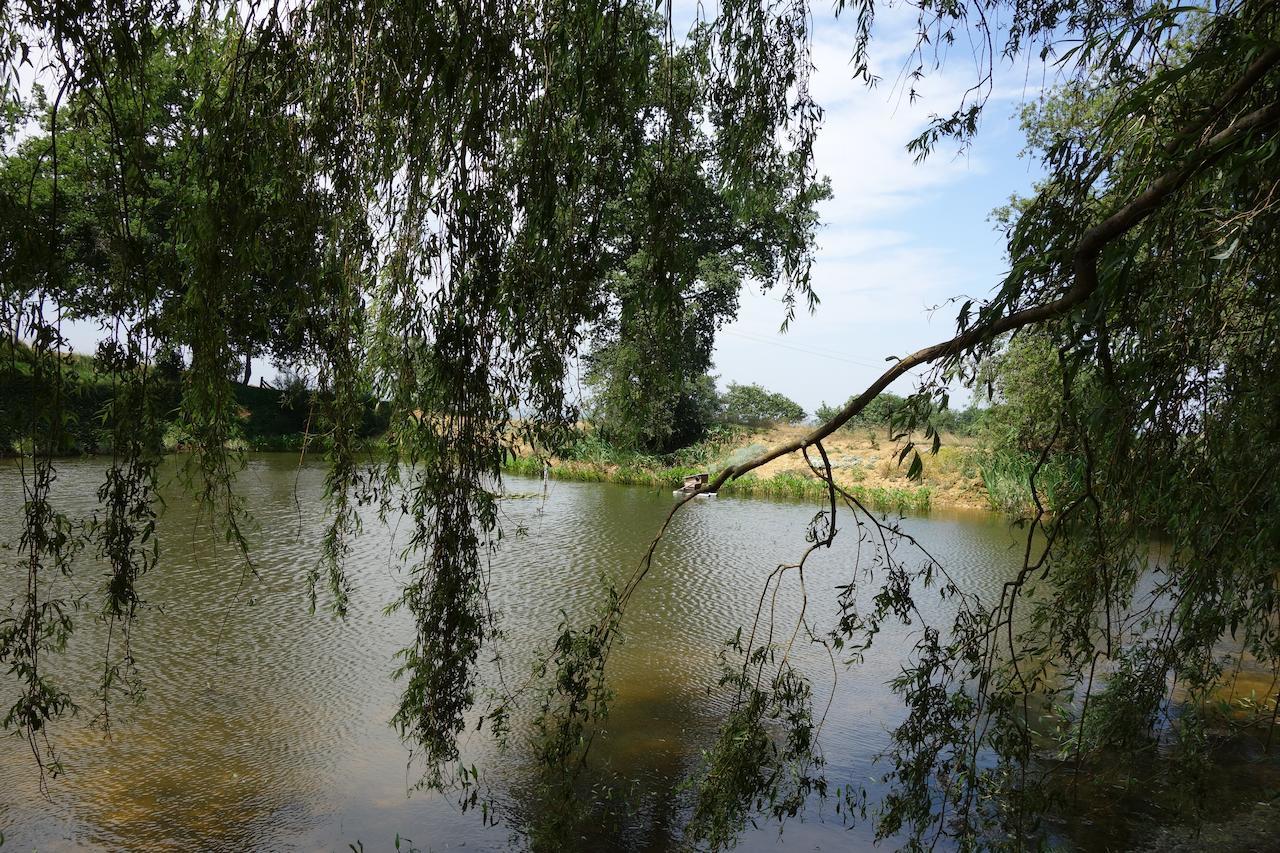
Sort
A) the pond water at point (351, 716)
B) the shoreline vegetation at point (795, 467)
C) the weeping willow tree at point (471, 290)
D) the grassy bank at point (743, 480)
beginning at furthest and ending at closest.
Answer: the grassy bank at point (743, 480) < the shoreline vegetation at point (795, 467) < the pond water at point (351, 716) < the weeping willow tree at point (471, 290)

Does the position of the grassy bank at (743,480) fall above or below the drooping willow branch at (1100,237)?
below

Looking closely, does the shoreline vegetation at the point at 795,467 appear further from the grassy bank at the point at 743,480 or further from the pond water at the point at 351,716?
the pond water at the point at 351,716

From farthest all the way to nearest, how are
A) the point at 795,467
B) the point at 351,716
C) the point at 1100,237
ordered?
1. the point at 795,467
2. the point at 351,716
3. the point at 1100,237

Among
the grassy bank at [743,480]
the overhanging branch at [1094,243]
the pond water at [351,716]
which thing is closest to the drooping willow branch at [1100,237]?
the overhanging branch at [1094,243]

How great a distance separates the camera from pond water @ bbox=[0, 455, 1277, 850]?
160 inches

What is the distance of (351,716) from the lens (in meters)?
5.26

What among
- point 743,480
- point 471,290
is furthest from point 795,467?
point 471,290

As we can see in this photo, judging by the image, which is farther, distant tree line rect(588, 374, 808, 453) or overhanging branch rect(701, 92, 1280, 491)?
distant tree line rect(588, 374, 808, 453)

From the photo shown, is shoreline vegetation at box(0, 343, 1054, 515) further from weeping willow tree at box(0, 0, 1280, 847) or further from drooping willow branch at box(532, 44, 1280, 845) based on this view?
drooping willow branch at box(532, 44, 1280, 845)

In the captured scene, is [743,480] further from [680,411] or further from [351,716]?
[351,716]

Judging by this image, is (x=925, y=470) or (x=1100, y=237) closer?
(x=1100, y=237)

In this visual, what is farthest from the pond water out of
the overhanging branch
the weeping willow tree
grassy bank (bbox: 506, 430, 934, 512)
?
grassy bank (bbox: 506, 430, 934, 512)

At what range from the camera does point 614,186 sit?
307 cm

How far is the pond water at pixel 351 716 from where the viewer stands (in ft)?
13.4
